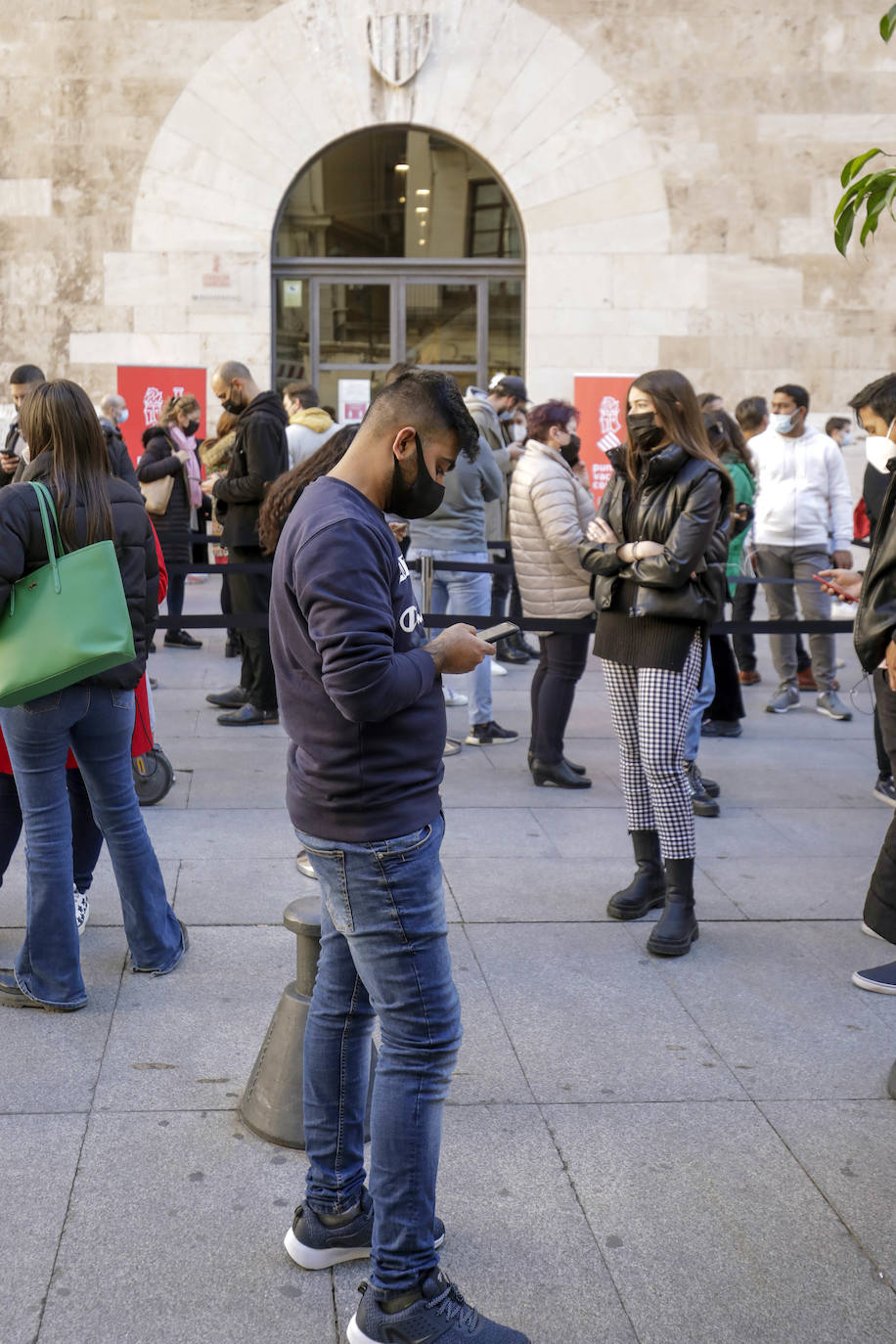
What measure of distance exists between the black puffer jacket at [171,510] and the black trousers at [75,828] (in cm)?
597

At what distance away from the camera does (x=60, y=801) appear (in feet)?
14.3

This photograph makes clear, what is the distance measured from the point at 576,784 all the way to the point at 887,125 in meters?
11.1

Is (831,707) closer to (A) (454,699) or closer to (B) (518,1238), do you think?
(A) (454,699)

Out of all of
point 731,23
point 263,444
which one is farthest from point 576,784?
point 731,23

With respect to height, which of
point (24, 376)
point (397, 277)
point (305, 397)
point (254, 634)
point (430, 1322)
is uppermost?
point (397, 277)

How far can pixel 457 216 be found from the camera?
15781 millimetres

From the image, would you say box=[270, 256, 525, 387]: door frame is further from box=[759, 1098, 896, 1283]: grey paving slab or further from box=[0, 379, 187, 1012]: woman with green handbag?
box=[759, 1098, 896, 1283]: grey paving slab

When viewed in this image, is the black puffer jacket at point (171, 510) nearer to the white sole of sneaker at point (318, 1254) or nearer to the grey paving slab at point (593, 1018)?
the grey paving slab at point (593, 1018)

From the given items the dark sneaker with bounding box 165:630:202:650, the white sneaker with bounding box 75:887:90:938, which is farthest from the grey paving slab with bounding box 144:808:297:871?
the dark sneaker with bounding box 165:630:202:650

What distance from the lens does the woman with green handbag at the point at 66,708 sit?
162 inches

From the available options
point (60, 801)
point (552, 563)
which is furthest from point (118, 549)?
point (552, 563)

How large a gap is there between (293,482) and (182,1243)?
3.70 m

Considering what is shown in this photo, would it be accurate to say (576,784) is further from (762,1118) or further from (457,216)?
(457,216)

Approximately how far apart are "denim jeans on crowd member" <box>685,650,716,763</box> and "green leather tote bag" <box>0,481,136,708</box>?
2946 millimetres
